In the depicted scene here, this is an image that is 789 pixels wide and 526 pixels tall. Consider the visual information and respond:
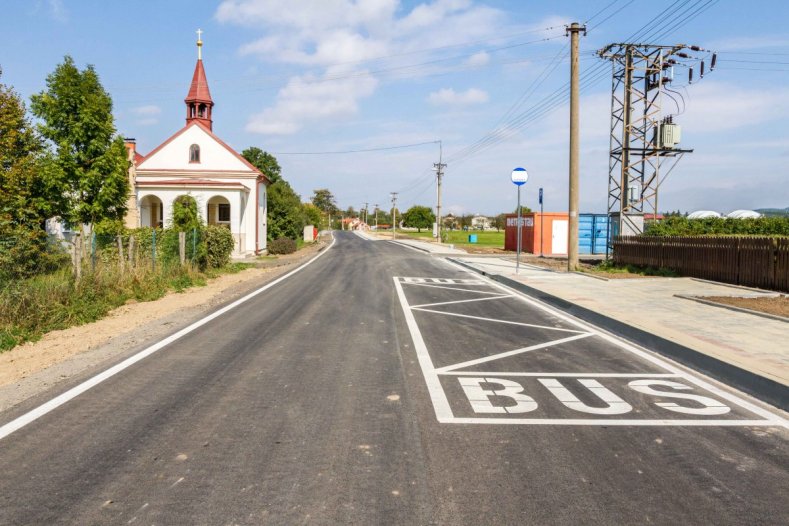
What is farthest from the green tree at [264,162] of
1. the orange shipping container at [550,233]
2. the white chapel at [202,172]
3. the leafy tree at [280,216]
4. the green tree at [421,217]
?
the green tree at [421,217]

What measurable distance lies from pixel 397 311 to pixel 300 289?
4869 mm

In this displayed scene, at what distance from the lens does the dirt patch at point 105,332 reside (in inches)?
264

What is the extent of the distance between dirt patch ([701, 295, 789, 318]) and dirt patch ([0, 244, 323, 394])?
1081 cm

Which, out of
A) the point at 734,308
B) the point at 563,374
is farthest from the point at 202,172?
the point at 563,374

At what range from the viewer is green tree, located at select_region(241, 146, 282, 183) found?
58.1m

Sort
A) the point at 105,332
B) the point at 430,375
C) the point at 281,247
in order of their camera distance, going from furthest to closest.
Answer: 1. the point at 281,247
2. the point at 105,332
3. the point at 430,375

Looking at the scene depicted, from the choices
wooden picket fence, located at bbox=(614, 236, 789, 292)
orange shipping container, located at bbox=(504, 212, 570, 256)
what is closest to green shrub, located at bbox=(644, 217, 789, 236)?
wooden picket fence, located at bbox=(614, 236, 789, 292)

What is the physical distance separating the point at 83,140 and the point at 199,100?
2005 centimetres

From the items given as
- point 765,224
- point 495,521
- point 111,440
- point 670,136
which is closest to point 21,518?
point 111,440

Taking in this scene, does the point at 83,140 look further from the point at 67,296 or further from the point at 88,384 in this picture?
the point at 88,384

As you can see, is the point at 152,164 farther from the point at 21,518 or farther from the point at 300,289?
the point at 21,518

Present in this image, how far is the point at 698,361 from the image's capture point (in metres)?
7.04

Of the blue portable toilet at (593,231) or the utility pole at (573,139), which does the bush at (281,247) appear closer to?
the blue portable toilet at (593,231)

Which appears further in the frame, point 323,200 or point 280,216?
point 323,200
